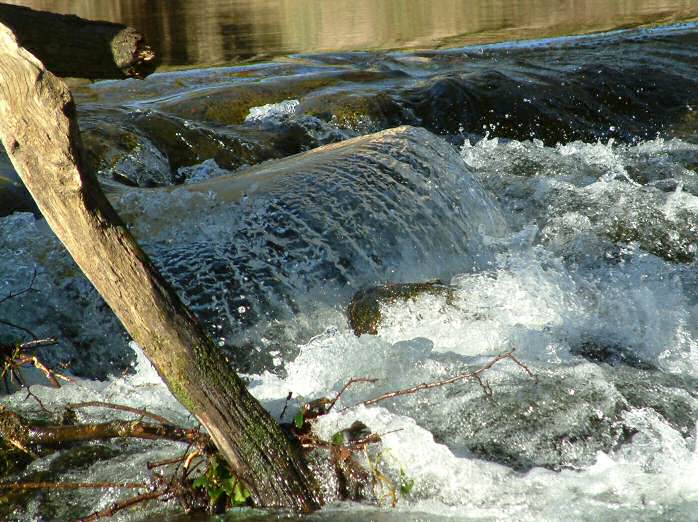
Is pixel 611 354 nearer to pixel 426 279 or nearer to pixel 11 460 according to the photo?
pixel 426 279

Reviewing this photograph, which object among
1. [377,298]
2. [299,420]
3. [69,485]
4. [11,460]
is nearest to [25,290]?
[11,460]

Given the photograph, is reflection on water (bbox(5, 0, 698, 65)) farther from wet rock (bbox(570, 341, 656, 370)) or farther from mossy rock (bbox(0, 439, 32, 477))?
mossy rock (bbox(0, 439, 32, 477))

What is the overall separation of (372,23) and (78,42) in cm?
1705

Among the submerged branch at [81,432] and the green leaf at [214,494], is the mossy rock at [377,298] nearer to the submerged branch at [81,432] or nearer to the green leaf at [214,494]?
the submerged branch at [81,432]

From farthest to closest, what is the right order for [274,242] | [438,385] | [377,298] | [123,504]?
[274,242] → [377,298] → [438,385] → [123,504]

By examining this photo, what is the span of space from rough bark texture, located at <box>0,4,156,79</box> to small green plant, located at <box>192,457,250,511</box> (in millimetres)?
1571

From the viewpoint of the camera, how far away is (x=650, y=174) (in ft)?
27.1

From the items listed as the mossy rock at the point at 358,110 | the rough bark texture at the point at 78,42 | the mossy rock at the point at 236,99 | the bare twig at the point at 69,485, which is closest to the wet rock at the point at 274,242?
the bare twig at the point at 69,485

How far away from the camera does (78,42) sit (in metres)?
3.61

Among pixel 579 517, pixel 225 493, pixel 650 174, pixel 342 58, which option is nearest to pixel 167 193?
pixel 225 493

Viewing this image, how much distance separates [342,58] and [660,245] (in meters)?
7.57

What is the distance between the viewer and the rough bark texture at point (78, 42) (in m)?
3.55

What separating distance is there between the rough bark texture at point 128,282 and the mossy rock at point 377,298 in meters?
1.82

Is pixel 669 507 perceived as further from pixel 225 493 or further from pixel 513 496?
pixel 225 493
